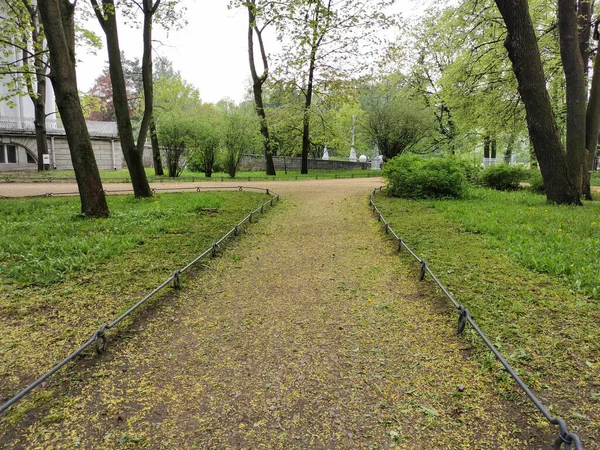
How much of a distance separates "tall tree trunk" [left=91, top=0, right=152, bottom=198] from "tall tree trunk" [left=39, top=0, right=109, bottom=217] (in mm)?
2212

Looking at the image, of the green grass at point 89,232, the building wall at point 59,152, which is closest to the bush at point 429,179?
the green grass at point 89,232

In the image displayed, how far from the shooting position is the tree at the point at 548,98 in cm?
789

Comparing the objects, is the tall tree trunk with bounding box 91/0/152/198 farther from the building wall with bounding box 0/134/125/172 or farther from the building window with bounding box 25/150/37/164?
the building window with bounding box 25/150/37/164

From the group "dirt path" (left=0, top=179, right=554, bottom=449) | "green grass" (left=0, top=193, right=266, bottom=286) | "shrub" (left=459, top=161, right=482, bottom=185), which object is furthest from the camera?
"shrub" (left=459, top=161, right=482, bottom=185)

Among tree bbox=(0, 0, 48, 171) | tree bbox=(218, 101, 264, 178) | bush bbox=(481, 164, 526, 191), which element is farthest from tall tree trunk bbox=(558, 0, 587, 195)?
tree bbox=(218, 101, 264, 178)

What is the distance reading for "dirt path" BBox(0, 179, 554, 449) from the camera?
6.44 ft

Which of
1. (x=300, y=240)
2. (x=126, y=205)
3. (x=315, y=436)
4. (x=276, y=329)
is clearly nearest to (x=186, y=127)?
(x=126, y=205)

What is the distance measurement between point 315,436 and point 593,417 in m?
1.55

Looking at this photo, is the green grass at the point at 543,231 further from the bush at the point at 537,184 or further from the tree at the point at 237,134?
the tree at the point at 237,134

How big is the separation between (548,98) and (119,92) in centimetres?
1037

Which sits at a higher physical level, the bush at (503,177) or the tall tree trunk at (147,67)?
the tall tree trunk at (147,67)

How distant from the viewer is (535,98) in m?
8.06

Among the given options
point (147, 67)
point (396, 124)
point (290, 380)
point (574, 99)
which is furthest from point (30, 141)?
point (574, 99)

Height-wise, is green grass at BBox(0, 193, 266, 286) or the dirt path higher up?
green grass at BBox(0, 193, 266, 286)
